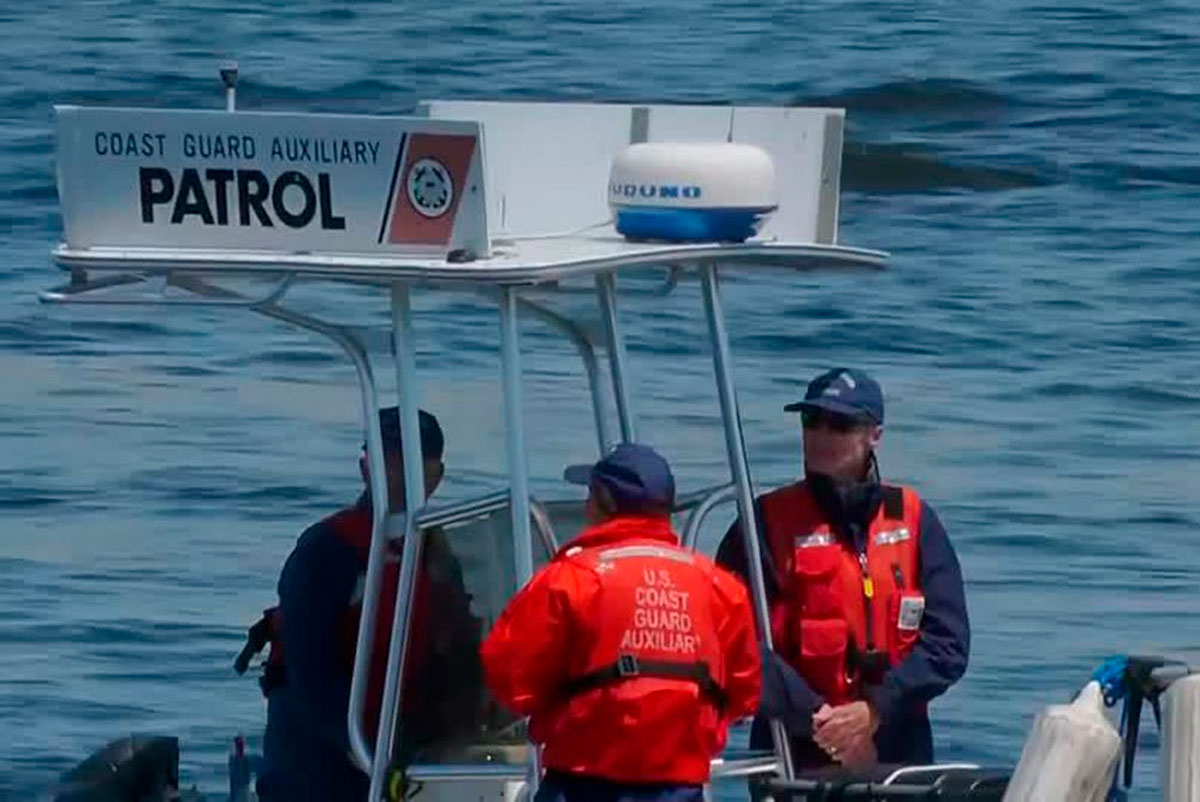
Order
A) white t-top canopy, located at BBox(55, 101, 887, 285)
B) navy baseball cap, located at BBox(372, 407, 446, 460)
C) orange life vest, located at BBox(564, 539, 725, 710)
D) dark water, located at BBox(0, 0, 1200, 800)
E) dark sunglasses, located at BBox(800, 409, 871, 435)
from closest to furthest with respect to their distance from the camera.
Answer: orange life vest, located at BBox(564, 539, 725, 710), white t-top canopy, located at BBox(55, 101, 887, 285), navy baseball cap, located at BBox(372, 407, 446, 460), dark sunglasses, located at BBox(800, 409, 871, 435), dark water, located at BBox(0, 0, 1200, 800)

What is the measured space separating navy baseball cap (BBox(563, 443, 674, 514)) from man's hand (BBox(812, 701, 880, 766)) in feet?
3.14

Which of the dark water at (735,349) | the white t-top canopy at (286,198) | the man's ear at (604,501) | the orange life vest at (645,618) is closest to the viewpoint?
the orange life vest at (645,618)

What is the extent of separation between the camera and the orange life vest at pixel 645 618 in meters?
6.12

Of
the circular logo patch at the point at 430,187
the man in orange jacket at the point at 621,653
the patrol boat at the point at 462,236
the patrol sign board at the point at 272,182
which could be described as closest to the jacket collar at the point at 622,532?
the man in orange jacket at the point at 621,653

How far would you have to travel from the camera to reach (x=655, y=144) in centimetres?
668

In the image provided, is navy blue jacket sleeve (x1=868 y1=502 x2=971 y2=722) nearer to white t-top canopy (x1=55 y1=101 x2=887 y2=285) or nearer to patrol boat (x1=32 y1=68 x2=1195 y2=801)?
patrol boat (x1=32 y1=68 x2=1195 y2=801)

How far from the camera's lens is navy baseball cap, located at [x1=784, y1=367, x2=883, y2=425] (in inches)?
278

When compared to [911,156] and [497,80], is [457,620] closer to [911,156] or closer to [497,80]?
[911,156]

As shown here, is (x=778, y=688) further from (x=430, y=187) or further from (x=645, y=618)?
(x=430, y=187)

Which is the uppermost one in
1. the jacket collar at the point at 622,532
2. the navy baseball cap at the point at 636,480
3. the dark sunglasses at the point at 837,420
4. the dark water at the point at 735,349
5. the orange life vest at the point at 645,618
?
the navy baseball cap at the point at 636,480

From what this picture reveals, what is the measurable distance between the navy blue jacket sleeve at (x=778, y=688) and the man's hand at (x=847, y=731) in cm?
3

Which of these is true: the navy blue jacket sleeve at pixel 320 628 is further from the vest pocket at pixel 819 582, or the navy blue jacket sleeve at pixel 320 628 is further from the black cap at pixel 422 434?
the vest pocket at pixel 819 582

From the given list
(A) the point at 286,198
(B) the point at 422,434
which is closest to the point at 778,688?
(B) the point at 422,434

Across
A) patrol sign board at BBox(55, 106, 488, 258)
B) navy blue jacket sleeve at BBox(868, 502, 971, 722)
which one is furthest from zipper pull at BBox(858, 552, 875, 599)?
patrol sign board at BBox(55, 106, 488, 258)
